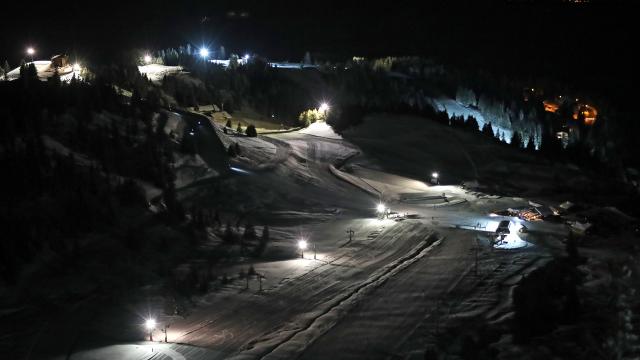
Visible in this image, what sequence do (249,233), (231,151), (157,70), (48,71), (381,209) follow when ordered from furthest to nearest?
(157,70) → (48,71) → (231,151) → (381,209) → (249,233)

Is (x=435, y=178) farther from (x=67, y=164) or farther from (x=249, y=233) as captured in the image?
(x=67, y=164)

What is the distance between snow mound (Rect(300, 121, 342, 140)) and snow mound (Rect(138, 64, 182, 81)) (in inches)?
779

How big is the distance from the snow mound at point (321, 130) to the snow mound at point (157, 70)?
19799 mm

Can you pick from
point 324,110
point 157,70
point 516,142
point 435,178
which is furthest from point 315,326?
point 157,70

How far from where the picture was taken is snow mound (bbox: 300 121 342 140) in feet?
225

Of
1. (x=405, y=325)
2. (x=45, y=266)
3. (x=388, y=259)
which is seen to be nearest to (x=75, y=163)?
(x=45, y=266)

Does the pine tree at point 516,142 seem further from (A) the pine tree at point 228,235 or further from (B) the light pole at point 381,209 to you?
(A) the pine tree at point 228,235

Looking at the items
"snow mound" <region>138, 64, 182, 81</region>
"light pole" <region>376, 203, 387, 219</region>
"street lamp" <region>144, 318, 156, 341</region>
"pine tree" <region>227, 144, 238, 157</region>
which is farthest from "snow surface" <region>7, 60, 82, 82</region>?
"street lamp" <region>144, 318, 156, 341</region>

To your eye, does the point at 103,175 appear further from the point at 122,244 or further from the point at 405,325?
the point at 405,325

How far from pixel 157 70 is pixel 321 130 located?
85.4 ft

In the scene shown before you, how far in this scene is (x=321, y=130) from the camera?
70.8m

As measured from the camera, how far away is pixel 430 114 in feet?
273

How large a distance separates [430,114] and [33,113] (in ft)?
179

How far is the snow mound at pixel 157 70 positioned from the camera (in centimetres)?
7868
